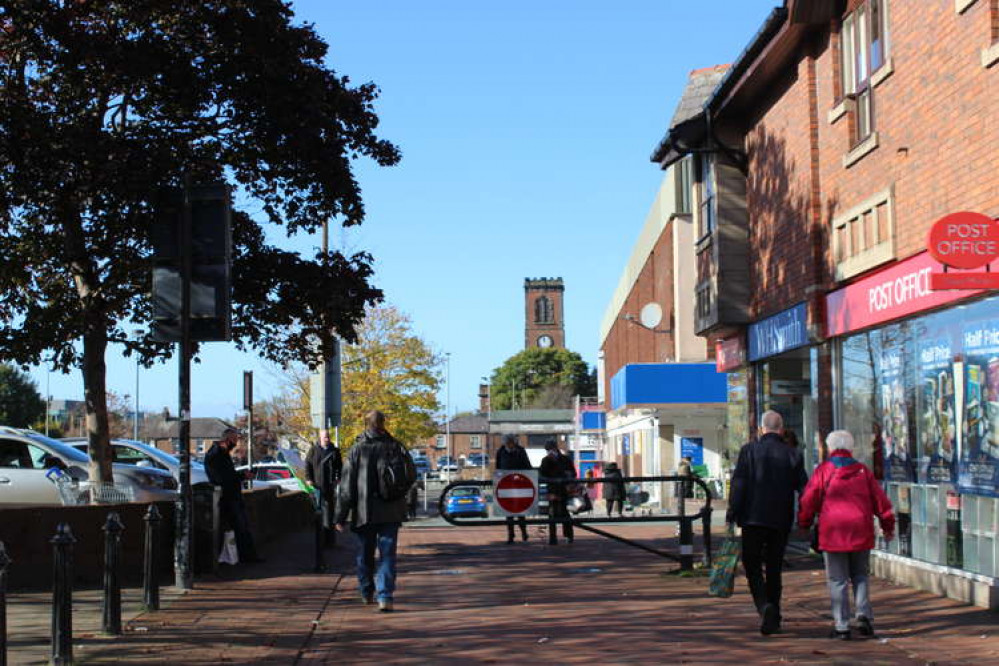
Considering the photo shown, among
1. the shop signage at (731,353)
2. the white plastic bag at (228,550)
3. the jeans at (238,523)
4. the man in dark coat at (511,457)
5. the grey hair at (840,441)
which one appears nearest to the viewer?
the grey hair at (840,441)

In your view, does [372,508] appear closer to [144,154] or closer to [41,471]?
[144,154]

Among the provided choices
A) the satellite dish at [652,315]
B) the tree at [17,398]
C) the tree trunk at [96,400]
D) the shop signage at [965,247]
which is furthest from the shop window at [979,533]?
the tree at [17,398]

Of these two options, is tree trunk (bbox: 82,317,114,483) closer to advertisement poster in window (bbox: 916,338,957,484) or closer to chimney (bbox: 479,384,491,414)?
advertisement poster in window (bbox: 916,338,957,484)

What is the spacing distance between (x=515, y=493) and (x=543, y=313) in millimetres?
153991

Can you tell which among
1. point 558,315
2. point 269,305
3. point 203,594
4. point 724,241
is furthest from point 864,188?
point 558,315

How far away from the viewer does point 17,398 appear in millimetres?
87125

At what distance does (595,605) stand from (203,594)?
3836 mm

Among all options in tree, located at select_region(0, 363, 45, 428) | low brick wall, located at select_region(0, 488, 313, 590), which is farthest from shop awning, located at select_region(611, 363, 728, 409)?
tree, located at select_region(0, 363, 45, 428)

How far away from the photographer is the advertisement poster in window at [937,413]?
39.5ft

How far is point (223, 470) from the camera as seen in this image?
14953 millimetres

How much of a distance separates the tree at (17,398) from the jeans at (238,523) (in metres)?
73.5

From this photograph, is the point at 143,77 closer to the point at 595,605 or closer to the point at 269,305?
the point at 269,305

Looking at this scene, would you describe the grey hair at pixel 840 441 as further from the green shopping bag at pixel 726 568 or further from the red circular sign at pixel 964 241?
the green shopping bag at pixel 726 568

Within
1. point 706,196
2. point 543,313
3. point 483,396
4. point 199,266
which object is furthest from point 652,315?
point 483,396
